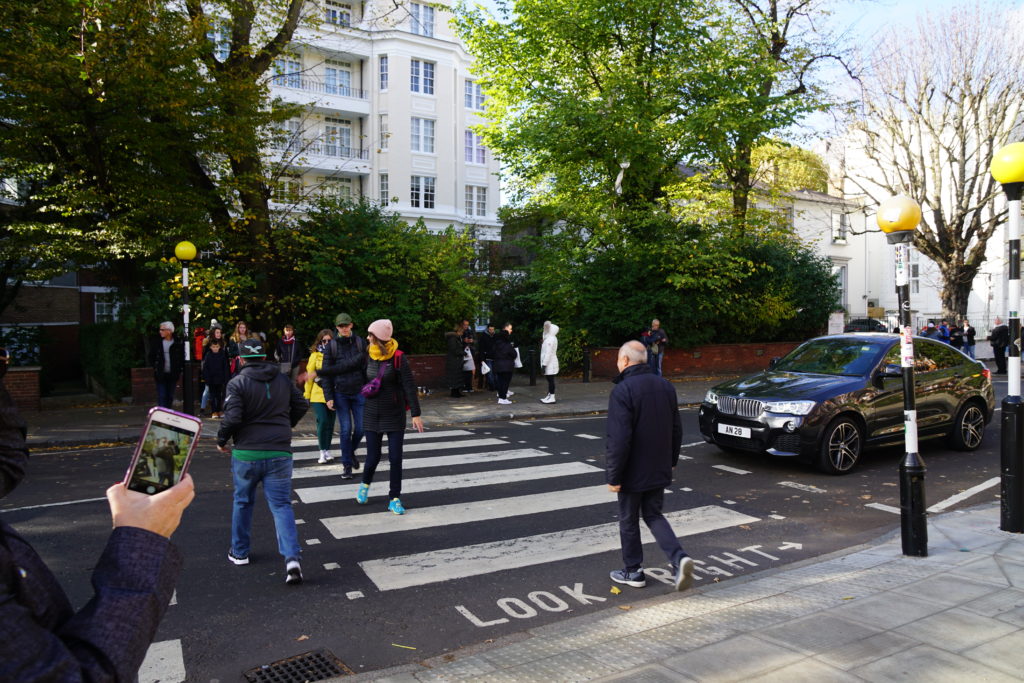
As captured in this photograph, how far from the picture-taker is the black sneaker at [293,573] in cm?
548

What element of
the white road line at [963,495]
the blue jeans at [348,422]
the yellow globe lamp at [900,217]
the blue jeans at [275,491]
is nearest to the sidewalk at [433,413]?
the blue jeans at [348,422]

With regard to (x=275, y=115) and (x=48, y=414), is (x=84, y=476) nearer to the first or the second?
(x=48, y=414)

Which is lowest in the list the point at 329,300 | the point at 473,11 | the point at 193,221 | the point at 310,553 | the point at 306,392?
the point at 310,553

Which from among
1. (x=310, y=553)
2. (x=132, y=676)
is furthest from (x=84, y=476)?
(x=132, y=676)

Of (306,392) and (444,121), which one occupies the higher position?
(444,121)

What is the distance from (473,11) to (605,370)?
12525 millimetres

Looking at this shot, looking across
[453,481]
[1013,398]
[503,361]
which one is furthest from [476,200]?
[1013,398]

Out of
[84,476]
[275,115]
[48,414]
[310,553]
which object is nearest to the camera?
[310,553]

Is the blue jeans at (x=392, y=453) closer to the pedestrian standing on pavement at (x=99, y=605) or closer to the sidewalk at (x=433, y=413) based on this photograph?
the pedestrian standing on pavement at (x=99, y=605)

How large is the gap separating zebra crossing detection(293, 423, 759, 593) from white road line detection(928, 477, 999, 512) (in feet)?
7.72

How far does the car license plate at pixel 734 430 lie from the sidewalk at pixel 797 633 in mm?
3770

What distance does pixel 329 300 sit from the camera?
17703mm

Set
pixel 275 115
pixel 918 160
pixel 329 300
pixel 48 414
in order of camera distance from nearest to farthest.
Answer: pixel 48 414
pixel 275 115
pixel 329 300
pixel 918 160

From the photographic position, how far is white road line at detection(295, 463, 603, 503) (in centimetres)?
817
